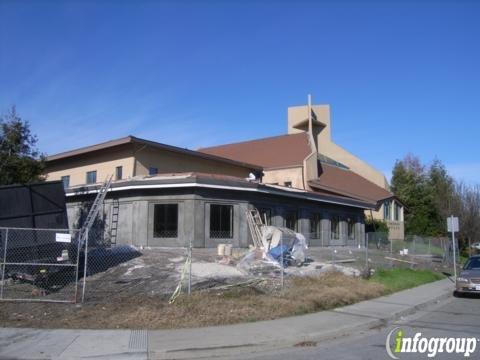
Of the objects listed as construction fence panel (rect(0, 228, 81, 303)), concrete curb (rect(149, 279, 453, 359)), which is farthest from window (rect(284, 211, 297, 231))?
construction fence panel (rect(0, 228, 81, 303))

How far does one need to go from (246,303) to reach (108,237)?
44.9 feet

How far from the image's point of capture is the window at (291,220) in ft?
92.5

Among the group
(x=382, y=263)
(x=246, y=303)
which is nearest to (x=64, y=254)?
(x=246, y=303)

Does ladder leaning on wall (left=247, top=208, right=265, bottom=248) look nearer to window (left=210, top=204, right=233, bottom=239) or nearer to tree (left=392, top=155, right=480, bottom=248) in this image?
window (left=210, top=204, right=233, bottom=239)

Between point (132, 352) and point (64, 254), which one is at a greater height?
point (64, 254)

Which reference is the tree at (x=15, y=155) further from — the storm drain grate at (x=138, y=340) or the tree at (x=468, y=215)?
the tree at (x=468, y=215)

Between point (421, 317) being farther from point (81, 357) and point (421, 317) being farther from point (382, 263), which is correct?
point (382, 263)

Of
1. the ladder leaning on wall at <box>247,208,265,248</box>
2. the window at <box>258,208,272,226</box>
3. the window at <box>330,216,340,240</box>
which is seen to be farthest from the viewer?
the window at <box>330,216,340,240</box>

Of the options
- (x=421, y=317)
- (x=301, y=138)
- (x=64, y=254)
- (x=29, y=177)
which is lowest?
(x=421, y=317)

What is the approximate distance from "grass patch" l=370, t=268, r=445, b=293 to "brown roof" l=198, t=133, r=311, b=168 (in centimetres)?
1654

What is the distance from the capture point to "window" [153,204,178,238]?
76.9 ft

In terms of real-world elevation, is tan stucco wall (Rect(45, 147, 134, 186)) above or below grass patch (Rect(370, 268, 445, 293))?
above

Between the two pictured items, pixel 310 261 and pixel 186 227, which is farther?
pixel 186 227

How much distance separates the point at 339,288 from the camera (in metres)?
15.6
